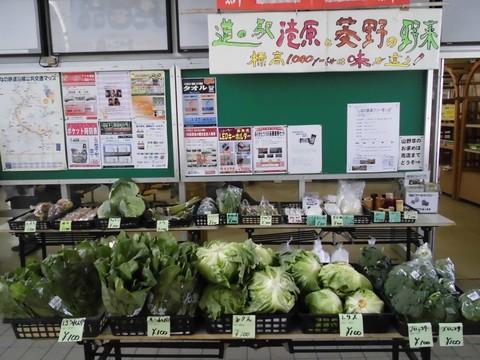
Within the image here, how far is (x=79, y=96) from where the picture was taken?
412cm

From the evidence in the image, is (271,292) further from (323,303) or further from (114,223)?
(114,223)

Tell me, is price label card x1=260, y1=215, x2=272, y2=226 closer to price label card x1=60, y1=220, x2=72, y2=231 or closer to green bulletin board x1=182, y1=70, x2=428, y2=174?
green bulletin board x1=182, y1=70, x2=428, y2=174

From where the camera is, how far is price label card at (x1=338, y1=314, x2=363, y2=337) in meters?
1.80

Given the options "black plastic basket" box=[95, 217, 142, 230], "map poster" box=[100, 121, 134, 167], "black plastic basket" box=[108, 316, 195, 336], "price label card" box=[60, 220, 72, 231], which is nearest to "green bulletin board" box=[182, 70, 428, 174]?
"map poster" box=[100, 121, 134, 167]

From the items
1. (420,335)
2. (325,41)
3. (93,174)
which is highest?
(325,41)

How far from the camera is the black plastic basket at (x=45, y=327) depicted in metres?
1.84

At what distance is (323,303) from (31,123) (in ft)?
11.2

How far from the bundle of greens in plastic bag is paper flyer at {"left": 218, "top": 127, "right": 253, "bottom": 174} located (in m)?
2.35

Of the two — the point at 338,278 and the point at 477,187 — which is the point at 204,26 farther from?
the point at 477,187

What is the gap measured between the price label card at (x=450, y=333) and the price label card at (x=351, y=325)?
318mm

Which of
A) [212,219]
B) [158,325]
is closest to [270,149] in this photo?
[212,219]

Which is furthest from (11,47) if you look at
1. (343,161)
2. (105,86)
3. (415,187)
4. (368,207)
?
(415,187)

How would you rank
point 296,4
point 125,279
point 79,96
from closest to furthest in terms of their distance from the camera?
point 125,279 < point 296,4 < point 79,96

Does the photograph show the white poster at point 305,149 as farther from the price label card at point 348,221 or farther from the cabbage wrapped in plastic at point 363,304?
the cabbage wrapped in plastic at point 363,304
